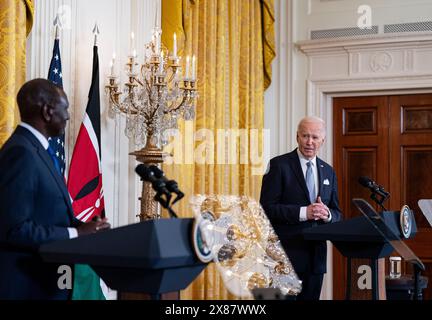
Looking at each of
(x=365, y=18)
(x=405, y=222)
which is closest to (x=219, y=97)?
(x=365, y=18)

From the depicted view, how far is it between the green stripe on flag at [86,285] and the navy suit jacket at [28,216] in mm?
1457

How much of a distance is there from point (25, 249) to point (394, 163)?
4877 mm

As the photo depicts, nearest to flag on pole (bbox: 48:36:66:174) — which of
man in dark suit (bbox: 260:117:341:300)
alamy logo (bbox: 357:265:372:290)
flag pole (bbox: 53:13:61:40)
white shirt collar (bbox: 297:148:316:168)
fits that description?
flag pole (bbox: 53:13:61:40)

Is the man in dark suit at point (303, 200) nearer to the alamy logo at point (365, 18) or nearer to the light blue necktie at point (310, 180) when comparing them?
the light blue necktie at point (310, 180)

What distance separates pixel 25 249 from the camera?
239 centimetres

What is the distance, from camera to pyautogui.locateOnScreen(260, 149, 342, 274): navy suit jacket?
416 centimetres

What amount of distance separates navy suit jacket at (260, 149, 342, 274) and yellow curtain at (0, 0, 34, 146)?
156cm

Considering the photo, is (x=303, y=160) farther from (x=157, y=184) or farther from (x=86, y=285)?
(x=157, y=184)

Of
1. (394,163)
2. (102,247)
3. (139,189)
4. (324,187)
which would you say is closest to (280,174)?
(324,187)

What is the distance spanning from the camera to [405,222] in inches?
140

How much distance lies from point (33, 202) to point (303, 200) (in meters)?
2.21

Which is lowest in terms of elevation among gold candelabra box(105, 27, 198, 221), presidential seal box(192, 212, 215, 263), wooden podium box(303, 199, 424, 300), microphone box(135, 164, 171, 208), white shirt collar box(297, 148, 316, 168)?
wooden podium box(303, 199, 424, 300)

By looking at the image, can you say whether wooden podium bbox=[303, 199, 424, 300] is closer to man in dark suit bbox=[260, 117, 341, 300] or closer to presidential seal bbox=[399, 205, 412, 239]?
presidential seal bbox=[399, 205, 412, 239]

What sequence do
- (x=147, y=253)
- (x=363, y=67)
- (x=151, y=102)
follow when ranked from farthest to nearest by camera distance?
(x=363, y=67) < (x=151, y=102) < (x=147, y=253)
